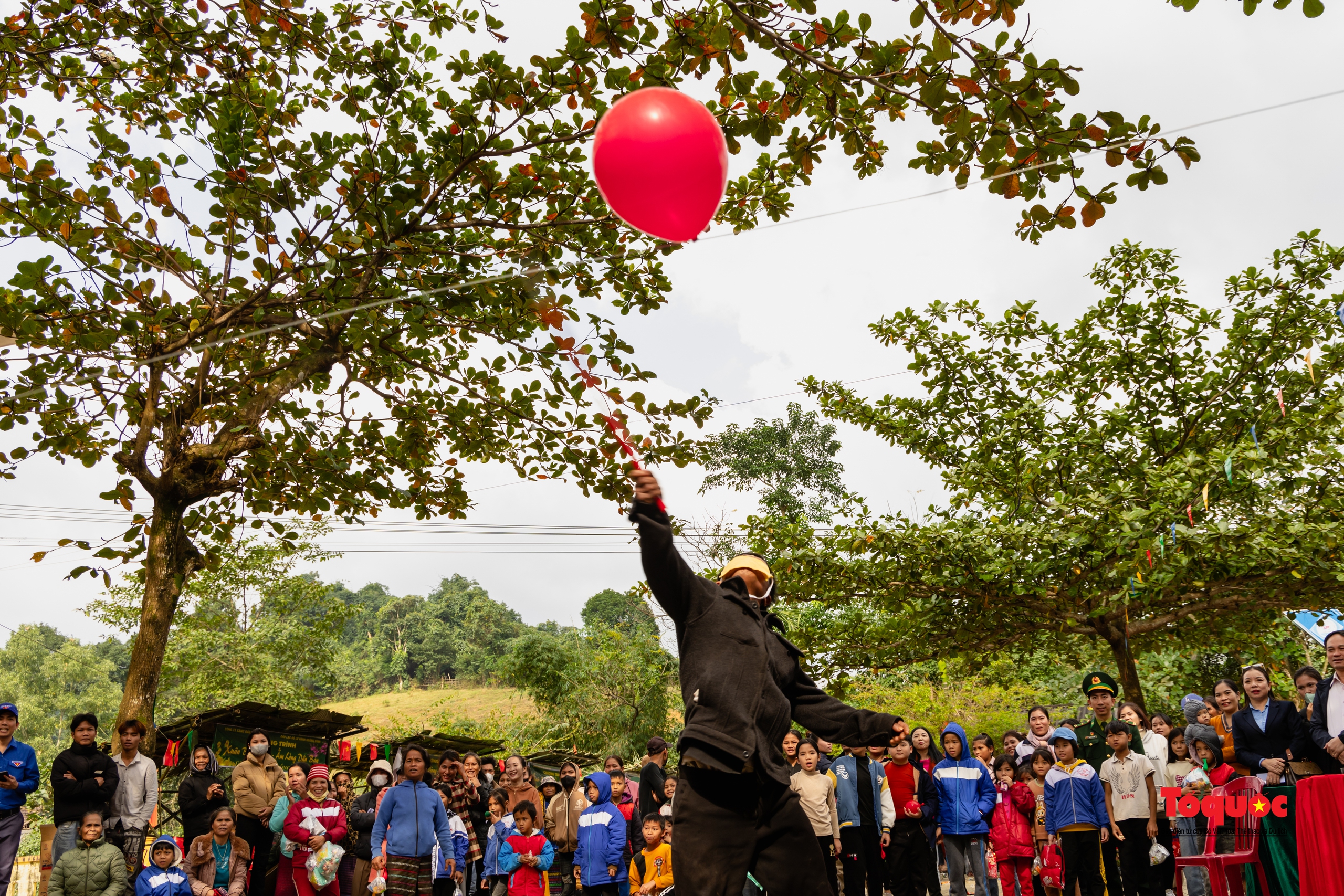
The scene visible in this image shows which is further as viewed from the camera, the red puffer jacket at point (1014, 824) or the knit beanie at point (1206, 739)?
the red puffer jacket at point (1014, 824)

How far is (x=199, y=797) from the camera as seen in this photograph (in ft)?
29.3

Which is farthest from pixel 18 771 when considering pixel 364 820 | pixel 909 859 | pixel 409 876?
pixel 909 859

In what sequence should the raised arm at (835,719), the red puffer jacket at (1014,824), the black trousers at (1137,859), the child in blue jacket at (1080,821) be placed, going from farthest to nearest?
the red puffer jacket at (1014,824), the child in blue jacket at (1080,821), the black trousers at (1137,859), the raised arm at (835,719)

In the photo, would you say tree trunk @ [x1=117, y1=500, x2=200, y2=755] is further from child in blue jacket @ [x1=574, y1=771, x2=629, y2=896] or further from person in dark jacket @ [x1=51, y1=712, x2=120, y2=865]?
child in blue jacket @ [x1=574, y1=771, x2=629, y2=896]

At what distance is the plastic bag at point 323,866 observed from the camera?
28.6 ft

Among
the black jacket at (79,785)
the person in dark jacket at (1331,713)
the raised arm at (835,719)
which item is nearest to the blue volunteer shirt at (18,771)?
the black jacket at (79,785)

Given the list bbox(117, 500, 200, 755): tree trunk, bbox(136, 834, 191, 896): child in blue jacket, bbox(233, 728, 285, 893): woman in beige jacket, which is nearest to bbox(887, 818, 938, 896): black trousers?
bbox(233, 728, 285, 893): woman in beige jacket

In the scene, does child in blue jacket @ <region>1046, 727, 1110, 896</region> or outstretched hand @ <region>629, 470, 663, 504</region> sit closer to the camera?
outstretched hand @ <region>629, 470, 663, 504</region>

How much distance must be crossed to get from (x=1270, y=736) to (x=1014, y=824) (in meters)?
2.99

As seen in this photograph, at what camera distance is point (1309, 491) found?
950 centimetres

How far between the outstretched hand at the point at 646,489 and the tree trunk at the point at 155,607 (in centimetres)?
571

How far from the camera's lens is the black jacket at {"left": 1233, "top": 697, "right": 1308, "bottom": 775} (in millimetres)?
6488
